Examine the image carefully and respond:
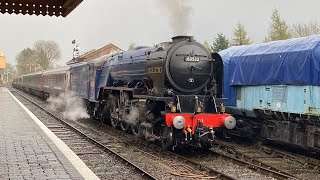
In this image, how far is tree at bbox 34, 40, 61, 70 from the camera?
94.6 m

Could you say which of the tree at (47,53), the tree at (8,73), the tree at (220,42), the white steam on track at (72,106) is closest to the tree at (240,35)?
the tree at (220,42)

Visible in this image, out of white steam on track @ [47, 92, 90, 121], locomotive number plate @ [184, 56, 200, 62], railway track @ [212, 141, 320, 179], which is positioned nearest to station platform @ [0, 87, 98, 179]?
locomotive number plate @ [184, 56, 200, 62]

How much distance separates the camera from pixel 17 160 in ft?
28.5

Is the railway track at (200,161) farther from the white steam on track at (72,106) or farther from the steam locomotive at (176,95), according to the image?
the white steam on track at (72,106)

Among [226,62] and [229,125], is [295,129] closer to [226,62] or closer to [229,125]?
[229,125]

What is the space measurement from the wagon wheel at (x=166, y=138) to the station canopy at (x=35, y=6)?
13.8ft

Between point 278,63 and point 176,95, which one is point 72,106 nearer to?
point 176,95

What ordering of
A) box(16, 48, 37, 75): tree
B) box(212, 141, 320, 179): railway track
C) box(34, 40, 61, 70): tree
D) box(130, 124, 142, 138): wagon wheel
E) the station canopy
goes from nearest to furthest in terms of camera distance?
the station canopy, box(212, 141, 320, 179): railway track, box(130, 124, 142, 138): wagon wheel, box(34, 40, 61, 70): tree, box(16, 48, 37, 75): tree

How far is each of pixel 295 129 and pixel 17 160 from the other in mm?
6972

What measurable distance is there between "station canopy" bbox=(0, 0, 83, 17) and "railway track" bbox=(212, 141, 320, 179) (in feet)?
17.1

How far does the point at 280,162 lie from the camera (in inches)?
400

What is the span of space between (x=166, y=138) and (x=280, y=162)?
9.56 feet

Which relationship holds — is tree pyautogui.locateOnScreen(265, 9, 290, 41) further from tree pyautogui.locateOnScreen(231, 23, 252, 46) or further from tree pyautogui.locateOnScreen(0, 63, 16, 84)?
tree pyautogui.locateOnScreen(0, 63, 16, 84)

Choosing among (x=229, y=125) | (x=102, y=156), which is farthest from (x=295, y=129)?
(x=102, y=156)
